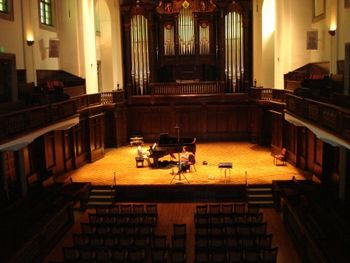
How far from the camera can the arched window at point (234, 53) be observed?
27078 mm

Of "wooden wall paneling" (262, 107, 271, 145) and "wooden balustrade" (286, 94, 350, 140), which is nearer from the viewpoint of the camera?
"wooden balustrade" (286, 94, 350, 140)

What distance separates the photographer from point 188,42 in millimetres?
27297

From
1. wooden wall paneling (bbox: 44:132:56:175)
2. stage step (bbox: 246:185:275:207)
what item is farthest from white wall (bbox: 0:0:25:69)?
stage step (bbox: 246:185:275:207)

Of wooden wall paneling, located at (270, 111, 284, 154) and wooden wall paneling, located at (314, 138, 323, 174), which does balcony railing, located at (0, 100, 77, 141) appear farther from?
wooden wall paneling, located at (314, 138, 323, 174)

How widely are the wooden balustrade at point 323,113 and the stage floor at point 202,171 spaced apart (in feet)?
9.94

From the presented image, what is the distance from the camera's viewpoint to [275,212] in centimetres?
1731

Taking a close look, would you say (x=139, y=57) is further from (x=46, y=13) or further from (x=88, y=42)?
(x=46, y=13)

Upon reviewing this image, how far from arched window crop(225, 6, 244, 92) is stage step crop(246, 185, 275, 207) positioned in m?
9.93

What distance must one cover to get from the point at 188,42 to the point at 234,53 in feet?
8.92

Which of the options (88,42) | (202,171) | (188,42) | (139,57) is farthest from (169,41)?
(202,171)

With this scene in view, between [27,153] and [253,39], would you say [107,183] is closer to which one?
[27,153]

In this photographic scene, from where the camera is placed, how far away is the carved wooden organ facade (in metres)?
27.1

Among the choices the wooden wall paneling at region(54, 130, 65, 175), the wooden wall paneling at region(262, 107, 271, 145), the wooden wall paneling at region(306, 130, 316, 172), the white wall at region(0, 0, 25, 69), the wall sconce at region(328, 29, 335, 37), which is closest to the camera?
the white wall at region(0, 0, 25, 69)

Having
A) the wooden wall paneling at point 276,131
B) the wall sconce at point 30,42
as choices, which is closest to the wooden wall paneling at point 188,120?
the wooden wall paneling at point 276,131
